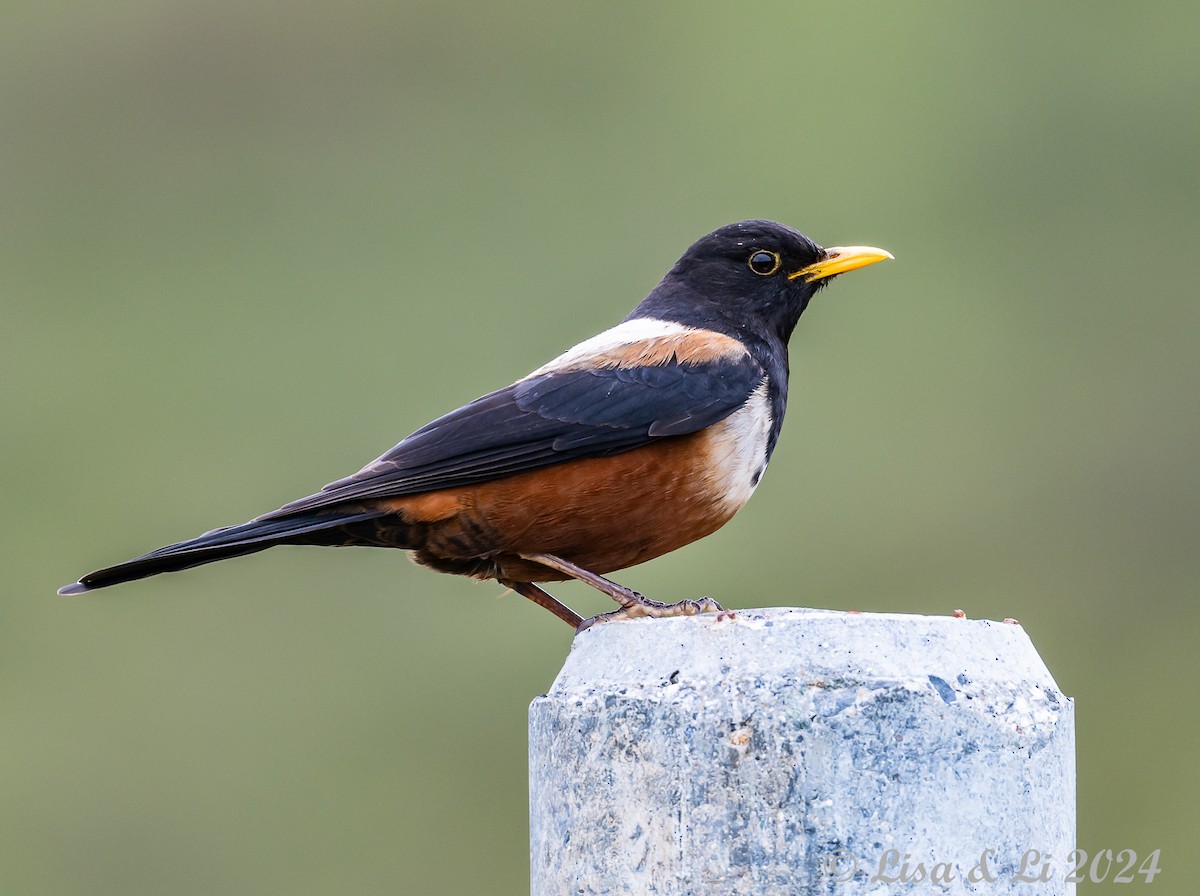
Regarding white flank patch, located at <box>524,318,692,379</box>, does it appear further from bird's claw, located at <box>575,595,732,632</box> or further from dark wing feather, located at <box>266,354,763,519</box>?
bird's claw, located at <box>575,595,732,632</box>

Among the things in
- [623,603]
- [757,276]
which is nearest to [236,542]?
[623,603]

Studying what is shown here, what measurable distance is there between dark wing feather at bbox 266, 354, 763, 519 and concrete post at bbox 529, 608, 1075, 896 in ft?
6.94

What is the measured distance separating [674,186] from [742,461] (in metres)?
11.4

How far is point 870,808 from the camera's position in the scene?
2.92m

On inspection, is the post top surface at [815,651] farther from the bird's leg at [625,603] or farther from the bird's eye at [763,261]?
the bird's eye at [763,261]

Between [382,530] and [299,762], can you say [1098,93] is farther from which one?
[382,530]

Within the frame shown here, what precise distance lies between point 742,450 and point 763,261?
993 millimetres

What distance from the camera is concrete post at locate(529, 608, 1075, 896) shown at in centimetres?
292

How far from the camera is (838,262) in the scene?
6.18m

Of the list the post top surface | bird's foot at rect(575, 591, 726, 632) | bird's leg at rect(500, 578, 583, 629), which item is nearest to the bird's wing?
bird's leg at rect(500, 578, 583, 629)

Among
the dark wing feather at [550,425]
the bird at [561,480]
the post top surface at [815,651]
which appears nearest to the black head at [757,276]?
the bird at [561,480]

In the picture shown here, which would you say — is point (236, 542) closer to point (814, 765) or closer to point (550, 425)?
point (550, 425)

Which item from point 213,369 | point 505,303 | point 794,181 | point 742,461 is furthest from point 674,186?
point 742,461

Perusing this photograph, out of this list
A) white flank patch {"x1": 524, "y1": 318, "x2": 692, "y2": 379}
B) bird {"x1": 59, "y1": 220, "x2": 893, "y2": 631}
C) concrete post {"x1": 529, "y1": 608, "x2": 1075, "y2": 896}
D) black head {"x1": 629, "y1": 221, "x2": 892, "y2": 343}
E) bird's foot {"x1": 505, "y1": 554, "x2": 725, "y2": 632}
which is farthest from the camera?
black head {"x1": 629, "y1": 221, "x2": 892, "y2": 343}
